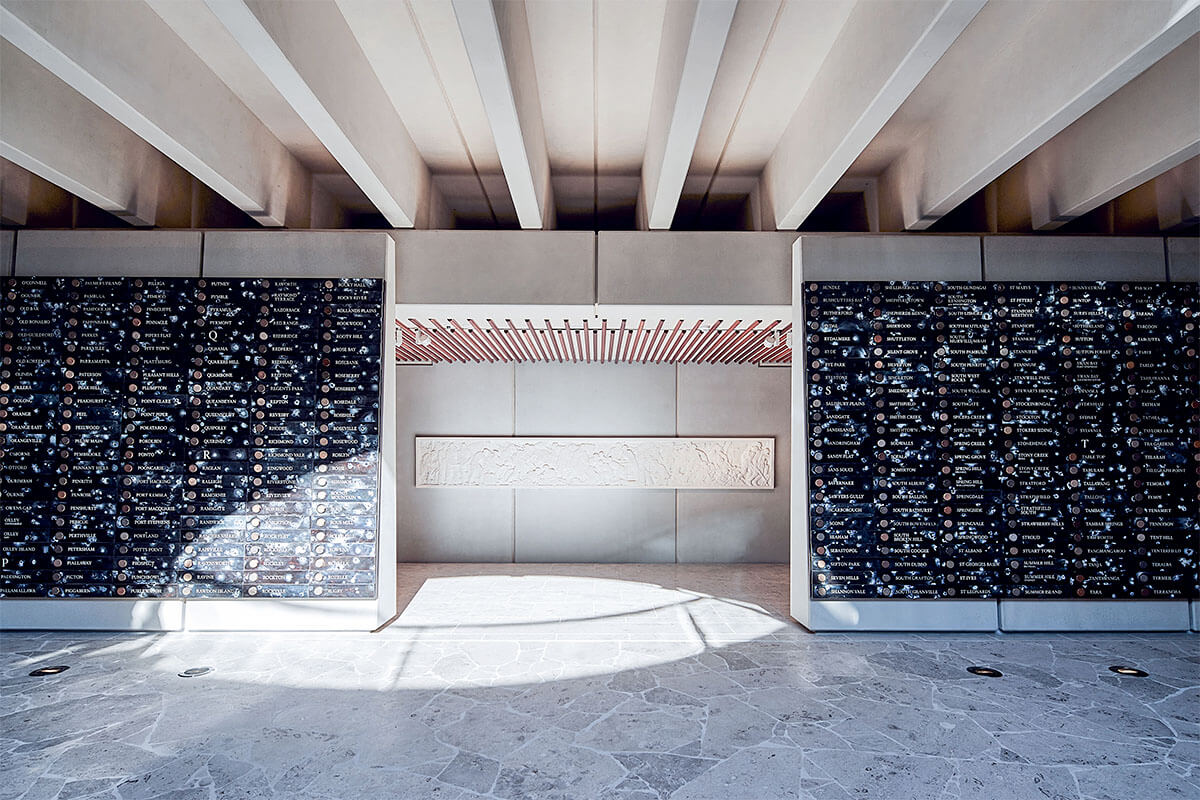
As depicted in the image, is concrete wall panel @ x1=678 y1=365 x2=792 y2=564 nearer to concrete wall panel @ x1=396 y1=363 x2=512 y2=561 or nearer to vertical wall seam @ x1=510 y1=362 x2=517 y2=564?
vertical wall seam @ x1=510 y1=362 x2=517 y2=564

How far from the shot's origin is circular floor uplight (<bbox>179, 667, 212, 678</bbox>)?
433 cm

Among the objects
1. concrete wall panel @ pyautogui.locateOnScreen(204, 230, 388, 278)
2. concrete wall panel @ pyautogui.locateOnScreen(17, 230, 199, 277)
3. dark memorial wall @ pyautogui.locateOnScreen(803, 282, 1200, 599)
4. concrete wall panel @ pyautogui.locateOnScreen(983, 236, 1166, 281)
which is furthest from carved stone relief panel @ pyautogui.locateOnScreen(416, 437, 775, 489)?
concrete wall panel @ pyautogui.locateOnScreen(983, 236, 1166, 281)

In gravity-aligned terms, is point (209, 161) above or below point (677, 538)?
above

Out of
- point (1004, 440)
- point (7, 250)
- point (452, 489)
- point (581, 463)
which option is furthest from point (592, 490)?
point (7, 250)

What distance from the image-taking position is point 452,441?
29.5 ft

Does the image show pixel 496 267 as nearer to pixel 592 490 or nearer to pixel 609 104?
pixel 609 104

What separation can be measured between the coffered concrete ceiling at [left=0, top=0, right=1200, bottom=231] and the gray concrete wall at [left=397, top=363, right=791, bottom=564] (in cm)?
341

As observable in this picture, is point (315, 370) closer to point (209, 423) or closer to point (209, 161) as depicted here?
point (209, 423)

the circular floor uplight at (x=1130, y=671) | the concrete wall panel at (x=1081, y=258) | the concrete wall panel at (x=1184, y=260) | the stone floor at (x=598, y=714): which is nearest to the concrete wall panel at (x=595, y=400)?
the stone floor at (x=598, y=714)

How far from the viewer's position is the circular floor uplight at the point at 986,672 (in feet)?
14.3

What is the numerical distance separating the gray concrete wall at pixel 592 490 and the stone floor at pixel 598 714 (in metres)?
3.27

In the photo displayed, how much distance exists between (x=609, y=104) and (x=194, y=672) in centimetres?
480

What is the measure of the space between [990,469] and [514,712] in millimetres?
4104

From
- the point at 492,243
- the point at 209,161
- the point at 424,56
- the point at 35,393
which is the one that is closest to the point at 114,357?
the point at 35,393
